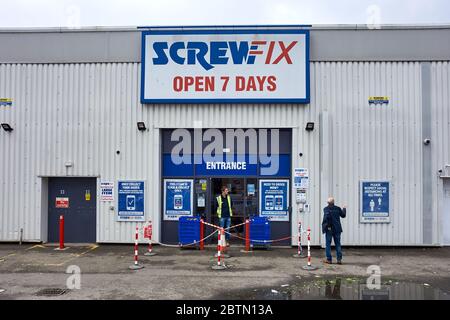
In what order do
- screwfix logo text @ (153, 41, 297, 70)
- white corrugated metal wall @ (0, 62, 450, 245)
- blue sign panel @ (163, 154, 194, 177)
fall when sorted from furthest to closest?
blue sign panel @ (163, 154, 194, 177), screwfix logo text @ (153, 41, 297, 70), white corrugated metal wall @ (0, 62, 450, 245)

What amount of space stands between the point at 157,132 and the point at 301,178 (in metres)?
5.32

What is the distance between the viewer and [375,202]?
14.0 meters

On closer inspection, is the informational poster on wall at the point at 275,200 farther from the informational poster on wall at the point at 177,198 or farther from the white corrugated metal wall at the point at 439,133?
the white corrugated metal wall at the point at 439,133

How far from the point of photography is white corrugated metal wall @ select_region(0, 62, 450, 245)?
14.1 metres

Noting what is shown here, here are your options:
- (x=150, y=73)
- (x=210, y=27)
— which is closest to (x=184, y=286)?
(x=150, y=73)

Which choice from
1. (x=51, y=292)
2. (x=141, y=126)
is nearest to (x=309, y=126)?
(x=141, y=126)

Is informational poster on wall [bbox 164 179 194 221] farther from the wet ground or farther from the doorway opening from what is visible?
the wet ground

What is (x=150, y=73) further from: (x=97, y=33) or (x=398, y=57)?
(x=398, y=57)

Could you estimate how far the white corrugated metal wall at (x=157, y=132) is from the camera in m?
14.1

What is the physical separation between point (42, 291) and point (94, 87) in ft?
26.3

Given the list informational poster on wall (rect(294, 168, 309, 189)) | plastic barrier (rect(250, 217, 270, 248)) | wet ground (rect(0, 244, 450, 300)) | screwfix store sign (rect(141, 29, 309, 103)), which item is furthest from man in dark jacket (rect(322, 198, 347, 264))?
screwfix store sign (rect(141, 29, 309, 103))

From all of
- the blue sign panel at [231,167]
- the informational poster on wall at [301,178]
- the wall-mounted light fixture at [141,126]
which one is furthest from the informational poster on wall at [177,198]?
the informational poster on wall at [301,178]

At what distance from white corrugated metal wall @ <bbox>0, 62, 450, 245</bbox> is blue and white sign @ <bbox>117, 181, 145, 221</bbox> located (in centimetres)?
26

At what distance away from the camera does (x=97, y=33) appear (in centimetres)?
1469
